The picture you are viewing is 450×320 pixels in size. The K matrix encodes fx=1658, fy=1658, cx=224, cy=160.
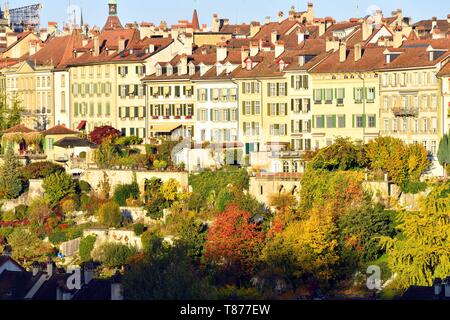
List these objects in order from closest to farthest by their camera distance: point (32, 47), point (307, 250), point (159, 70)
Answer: point (307, 250) → point (159, 70) → point (32, 47)

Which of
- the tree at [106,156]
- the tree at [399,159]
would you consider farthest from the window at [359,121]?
the tree at [106,156]

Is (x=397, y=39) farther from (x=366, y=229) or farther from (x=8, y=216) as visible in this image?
(x=8, y=216)

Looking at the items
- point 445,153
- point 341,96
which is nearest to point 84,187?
point 341,96

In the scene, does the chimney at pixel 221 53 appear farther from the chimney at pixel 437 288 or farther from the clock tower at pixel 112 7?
the chimney at pixel 437 288

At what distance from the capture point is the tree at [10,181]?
6725 cm

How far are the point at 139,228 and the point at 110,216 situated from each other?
2.15 metres

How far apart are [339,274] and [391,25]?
87.8 feet

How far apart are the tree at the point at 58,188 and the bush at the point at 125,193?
255cm

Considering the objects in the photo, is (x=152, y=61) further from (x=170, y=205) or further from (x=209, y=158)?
(x=170, y=205)

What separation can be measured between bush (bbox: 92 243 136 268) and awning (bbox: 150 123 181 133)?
17.4m

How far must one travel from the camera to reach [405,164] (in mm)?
55844

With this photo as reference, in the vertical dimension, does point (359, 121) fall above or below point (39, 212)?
above

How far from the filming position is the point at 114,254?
55906 mm
